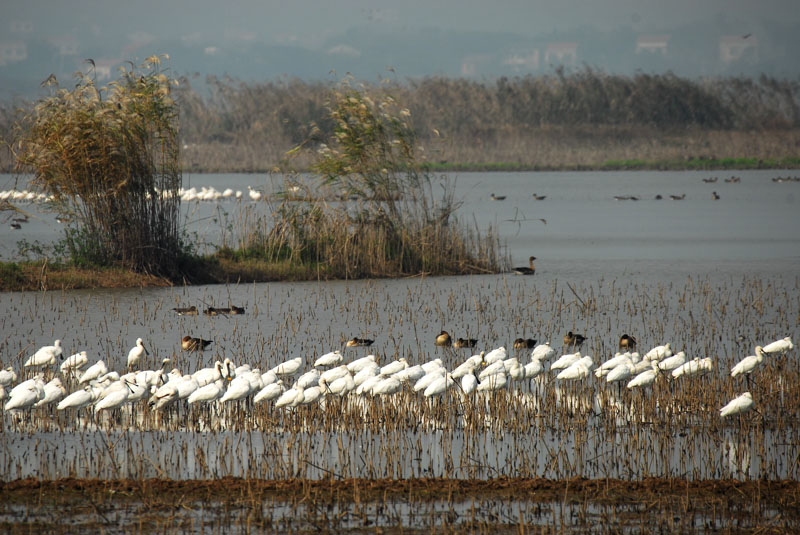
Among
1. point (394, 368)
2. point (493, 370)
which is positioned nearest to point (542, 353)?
point (493, 370)

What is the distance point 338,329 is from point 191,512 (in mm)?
7383

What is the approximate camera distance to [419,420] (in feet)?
28.4

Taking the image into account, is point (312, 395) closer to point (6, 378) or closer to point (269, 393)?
point (269, 393)

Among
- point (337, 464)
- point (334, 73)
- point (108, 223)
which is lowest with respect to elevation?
point (337, 464)

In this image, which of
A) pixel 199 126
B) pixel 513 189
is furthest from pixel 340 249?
pixel 199 126

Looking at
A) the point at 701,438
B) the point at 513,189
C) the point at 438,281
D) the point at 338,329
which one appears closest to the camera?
the point at 701,438

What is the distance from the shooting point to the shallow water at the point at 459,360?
737 centimetres

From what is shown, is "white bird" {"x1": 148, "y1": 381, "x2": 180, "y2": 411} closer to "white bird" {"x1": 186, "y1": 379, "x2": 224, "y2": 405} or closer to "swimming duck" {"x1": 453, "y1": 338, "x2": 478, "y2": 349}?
"white bird" {"x1": 186, "y1": 379, "x2": 224, "y2": 405}

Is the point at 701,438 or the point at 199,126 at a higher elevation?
the point at 199,126

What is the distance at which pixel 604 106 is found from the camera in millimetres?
60938

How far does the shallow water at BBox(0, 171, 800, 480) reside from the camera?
7.37m

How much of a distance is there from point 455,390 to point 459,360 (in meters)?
1.83

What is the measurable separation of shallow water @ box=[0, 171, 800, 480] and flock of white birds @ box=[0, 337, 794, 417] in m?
0.16

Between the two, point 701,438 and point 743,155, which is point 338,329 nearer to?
point 701,438
